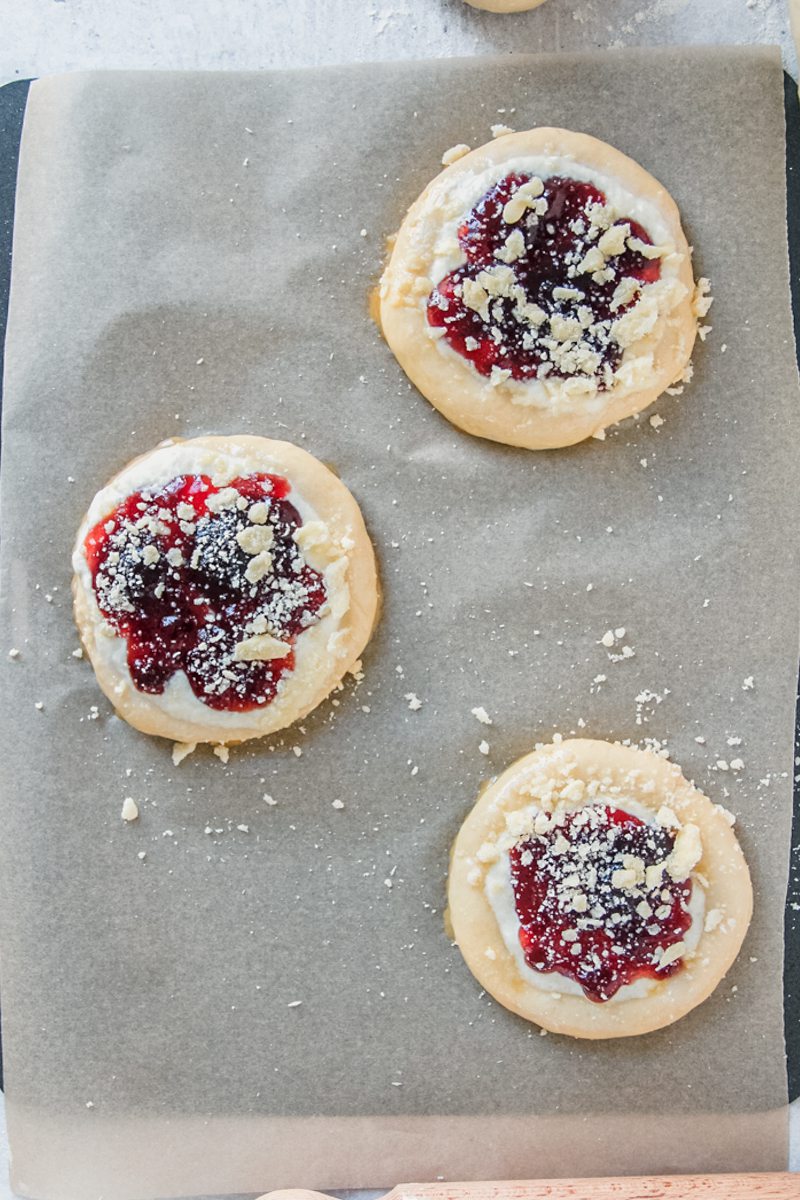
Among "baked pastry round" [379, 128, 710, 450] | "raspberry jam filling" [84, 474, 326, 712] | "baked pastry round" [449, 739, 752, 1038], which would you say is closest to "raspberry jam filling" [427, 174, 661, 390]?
"baked pastry round" [379, 128, 710, 450]

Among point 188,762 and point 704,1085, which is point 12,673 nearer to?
point 188,762

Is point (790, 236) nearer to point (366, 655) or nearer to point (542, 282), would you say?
point (542, 282)

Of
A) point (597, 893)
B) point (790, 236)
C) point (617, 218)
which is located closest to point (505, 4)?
point (617, 218)

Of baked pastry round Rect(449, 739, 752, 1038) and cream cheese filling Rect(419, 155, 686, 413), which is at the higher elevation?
cream cheese filling Rect(419, 155, 686, 413)

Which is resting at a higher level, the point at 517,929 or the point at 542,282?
the point at 542,282

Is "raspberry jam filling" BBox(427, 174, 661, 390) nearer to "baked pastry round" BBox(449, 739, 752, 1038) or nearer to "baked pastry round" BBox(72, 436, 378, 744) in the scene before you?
"baked pastry round" BBox(72, 436, 378, 744)
